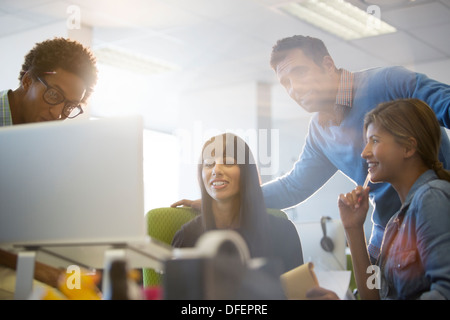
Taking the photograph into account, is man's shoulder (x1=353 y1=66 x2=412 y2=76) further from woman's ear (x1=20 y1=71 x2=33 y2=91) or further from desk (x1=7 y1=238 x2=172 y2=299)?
desk (x1=7 y1=238 x2=172 y2=299)

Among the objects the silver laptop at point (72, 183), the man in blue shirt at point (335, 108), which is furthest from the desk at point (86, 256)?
the man in blue shirt at point (335, 108)

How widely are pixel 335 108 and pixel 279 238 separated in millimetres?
627

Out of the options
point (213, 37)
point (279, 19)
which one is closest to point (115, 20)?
point (213, 37)

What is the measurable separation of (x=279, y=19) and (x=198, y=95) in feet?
2.69

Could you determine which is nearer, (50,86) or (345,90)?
(50,86)

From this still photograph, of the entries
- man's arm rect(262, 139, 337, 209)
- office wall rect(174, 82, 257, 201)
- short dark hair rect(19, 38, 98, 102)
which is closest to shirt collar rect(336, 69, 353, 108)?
man's arm rect(262, 139, 337, 209)

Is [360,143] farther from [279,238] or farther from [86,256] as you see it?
[86,256]

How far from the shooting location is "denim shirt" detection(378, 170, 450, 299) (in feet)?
4.40

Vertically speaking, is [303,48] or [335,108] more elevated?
[303,48]

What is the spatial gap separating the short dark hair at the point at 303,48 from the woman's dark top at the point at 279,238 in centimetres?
80

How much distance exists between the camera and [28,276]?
3.49ft

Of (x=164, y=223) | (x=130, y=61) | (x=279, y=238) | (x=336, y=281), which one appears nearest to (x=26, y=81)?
(x=164, y=223)

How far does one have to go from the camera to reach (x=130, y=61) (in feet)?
13.6
